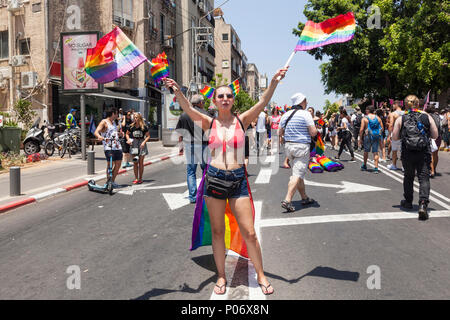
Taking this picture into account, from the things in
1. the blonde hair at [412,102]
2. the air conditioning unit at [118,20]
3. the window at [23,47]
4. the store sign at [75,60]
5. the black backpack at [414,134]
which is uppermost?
the air conditioning unit at [118,20]

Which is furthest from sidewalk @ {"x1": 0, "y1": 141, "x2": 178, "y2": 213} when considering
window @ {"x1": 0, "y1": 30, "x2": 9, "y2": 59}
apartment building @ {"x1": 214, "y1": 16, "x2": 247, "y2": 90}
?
apartment building @ {"x1": 214, "y1": 16, "x2": 247, "y2": 90}

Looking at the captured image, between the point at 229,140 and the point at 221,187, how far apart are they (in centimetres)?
44

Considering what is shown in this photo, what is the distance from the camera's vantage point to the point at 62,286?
4012mm

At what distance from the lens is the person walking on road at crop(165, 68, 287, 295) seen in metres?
3.75

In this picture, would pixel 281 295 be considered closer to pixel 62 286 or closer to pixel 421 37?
pixel 62 286

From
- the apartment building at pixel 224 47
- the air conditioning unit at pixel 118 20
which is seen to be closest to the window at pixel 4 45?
the air conditioning unit at pixel 118 20

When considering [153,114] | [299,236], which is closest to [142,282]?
[299,236]

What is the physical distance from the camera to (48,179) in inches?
443

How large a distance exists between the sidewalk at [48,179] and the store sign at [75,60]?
2.87m

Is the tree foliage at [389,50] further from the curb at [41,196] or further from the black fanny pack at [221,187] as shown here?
the black fanny pack at [221,187]

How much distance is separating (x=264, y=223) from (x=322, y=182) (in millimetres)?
4373

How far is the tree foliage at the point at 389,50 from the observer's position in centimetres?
2577

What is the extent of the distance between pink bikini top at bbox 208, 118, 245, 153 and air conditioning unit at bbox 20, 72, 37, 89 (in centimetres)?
2280

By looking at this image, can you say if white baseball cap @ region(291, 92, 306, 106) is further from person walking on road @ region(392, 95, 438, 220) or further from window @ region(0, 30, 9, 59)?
window @ region(0, 30, 9, 59)
